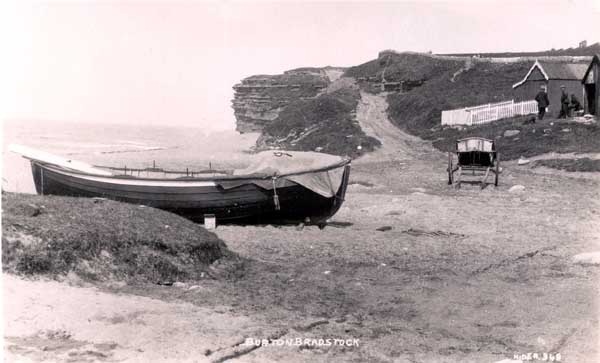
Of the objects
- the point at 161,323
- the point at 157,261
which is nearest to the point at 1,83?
the point at 157,261

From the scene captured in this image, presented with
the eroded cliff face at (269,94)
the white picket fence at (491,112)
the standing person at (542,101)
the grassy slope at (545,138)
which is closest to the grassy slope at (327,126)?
the white picket fence at (491,112)

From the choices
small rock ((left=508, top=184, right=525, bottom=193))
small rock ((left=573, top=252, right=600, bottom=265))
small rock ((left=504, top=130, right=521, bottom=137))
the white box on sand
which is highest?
small rock ((left=504, top=130, right=521, bottom=137))

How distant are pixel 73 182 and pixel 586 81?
2333cm

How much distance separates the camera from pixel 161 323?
7395 millimetres

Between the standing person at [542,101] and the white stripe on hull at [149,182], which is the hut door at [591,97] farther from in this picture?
the white stripe on hull at [149,182]

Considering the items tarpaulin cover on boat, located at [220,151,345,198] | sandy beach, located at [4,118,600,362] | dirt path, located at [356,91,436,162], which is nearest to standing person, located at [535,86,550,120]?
dirt path, located at [356,91,436,162]

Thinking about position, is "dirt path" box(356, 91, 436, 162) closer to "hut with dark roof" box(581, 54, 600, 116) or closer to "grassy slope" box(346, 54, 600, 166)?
"grassy slope" box(346, 54, 600, 166)

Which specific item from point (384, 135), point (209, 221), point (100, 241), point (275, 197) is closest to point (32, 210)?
point (100, 241)

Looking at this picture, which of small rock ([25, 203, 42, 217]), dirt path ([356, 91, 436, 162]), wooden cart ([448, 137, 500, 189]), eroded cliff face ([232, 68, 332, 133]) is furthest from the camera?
eroded cliff face ([232, 68, 332, 133])

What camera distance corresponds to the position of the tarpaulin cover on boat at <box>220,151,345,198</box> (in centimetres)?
1408

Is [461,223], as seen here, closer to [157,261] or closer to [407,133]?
[157,261]

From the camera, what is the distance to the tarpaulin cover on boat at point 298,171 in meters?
14.1

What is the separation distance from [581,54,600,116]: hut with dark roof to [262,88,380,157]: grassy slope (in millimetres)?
9855

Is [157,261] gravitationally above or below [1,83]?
below
